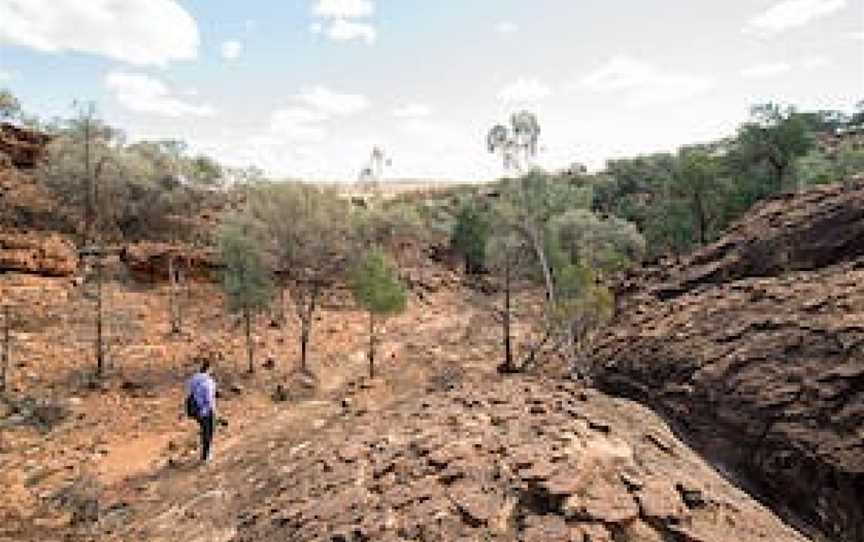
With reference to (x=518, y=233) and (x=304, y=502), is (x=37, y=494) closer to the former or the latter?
(x=304, y=502)

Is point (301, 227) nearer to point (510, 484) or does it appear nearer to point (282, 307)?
point (282, 307)

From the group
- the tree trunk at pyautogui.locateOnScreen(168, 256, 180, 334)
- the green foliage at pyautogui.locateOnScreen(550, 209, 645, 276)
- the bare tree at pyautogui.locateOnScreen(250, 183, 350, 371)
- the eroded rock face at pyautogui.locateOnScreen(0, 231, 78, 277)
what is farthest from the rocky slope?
the green foliage at pyautogui.locateOnScreen(550, 209, 645, 276)

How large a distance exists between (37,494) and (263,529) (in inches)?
469

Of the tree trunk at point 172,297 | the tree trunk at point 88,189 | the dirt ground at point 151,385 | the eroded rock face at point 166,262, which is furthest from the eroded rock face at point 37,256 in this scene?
the tree trunk at point 172,297

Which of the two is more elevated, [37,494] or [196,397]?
[196,397]

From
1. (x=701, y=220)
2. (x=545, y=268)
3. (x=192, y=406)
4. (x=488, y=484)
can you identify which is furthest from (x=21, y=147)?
(x=488, y=484)

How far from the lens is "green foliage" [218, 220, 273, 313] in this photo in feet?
105

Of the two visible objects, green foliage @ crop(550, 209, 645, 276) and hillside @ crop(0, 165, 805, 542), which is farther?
green foliage @ crop(550, 209, 645, 276)

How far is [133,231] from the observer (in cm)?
4556

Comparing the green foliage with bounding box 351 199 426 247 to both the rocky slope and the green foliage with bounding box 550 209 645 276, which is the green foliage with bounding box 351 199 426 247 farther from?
the rocky slope

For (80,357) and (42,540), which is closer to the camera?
(42,540)

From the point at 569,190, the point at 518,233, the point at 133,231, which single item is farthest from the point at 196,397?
the point at 569,190

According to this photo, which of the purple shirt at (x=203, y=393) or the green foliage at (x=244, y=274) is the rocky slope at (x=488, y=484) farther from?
the green foliage at (x=244, y=274)

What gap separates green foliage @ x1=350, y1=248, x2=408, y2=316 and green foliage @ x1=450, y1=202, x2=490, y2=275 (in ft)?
61.5
